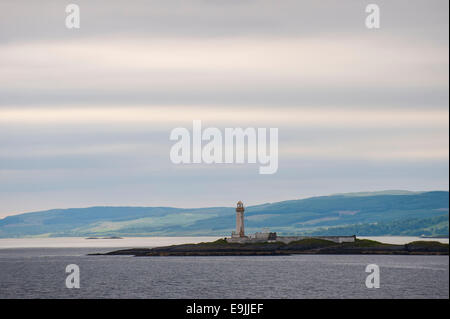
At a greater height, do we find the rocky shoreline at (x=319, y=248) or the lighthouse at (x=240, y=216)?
the lighthouse at (x=240, y=216)

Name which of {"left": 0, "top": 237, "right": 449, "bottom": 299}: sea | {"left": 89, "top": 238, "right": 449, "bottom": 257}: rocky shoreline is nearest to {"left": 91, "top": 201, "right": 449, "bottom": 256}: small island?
{"left": 89, "top": 238, "right": 449, "bottom": 257}: rocky shoreline

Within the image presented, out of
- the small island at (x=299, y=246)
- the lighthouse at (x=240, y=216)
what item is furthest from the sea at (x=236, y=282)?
the small island at (x=299, y=246)

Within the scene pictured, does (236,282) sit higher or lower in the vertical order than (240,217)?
lower

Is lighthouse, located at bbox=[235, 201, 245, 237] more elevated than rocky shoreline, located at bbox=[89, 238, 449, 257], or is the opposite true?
Answer: lighthouse, located at bbox=[235, 201, 245, 237]

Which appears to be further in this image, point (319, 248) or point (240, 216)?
point (319, 248)

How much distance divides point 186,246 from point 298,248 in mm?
32448

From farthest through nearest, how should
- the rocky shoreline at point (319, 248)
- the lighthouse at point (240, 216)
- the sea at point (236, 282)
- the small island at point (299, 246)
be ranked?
the small island at point (299, 246) → the rocky shoreline at point (319, 248) → the lighthouse at point (240, 216) → the sea at point (236, 282)

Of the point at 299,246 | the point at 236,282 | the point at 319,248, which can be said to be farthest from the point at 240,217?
the point at 236,282

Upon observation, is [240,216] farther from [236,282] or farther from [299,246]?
[236,282]

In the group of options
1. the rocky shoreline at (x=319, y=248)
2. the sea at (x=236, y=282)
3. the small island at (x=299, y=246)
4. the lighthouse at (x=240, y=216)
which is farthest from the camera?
the small island at (x=299, y=246)

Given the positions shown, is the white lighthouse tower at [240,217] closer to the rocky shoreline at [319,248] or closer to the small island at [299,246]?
the small island at [299,246]

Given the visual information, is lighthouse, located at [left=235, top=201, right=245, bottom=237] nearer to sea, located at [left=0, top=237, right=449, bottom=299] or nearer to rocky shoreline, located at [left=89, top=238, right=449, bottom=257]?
rocky shoreline, located at [left=89, top=238, right=449, bottom=257]
